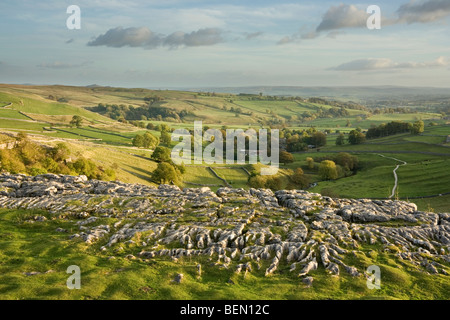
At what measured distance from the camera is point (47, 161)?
86.0 metres

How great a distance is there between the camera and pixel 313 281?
100ft

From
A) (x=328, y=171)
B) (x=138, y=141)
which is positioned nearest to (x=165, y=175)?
(x=138, y=141)

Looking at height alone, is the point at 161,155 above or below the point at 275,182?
above

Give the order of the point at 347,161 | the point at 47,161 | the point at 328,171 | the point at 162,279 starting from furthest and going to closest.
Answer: the point at 347,161 → the point at 328,171 → the point at 47,161 → the point at 162,279

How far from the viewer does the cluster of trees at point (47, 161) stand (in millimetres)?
79688

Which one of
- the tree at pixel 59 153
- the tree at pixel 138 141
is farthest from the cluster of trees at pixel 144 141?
the tree at pixel 59 153

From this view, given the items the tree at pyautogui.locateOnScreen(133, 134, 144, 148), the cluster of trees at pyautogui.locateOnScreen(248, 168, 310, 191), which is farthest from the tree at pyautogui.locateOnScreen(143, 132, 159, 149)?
the cluster of trees at pyautogui.locateOnScreen(248, 168, 310, 191)

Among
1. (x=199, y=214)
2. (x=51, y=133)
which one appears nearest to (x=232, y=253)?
(x=199, y=214)

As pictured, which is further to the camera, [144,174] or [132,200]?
[144,174]

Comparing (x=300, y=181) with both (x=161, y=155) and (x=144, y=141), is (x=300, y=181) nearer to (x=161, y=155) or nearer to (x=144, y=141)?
(x=161, y=155)

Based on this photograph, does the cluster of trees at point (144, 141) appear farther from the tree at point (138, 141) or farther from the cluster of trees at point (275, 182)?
the cluster of trees at point (275, 182)

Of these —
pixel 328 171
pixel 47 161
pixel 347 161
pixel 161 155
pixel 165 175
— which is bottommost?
pixel 328 171
